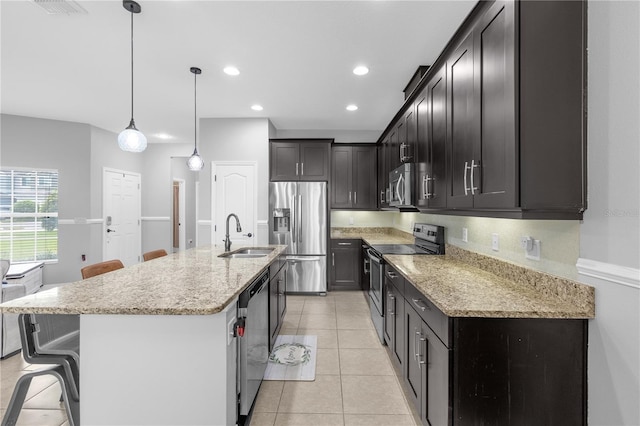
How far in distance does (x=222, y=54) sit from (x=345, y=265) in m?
3.55

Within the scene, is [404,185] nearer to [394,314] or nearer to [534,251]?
[394,314]

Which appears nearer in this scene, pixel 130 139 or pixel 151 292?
pixel 151 292

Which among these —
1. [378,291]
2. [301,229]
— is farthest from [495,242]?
[301,229]

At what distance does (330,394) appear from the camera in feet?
7.47

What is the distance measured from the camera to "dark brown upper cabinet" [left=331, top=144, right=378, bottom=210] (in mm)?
5312

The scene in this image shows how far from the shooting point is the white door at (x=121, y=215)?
18.5 feet

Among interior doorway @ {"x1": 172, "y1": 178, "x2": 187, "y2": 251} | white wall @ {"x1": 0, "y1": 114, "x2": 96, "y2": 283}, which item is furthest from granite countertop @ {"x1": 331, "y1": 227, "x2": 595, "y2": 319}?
interior doorway @ {"x1": 172, "y1": 178, "x2": 187, "y2": 251}

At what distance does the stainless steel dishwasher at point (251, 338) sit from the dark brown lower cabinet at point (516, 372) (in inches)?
42.7

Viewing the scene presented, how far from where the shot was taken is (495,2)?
1.53 m

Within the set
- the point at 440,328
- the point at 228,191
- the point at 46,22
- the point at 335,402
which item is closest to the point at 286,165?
the point at 228,191

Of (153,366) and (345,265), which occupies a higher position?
(153,366)

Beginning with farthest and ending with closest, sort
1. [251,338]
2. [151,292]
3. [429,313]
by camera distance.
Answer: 1. [251,338]
2. [429,313]
3. [151,292]

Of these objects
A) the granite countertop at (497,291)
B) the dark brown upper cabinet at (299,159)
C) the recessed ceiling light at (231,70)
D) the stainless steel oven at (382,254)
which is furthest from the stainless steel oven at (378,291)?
the recessed ceiling light at (231,70)

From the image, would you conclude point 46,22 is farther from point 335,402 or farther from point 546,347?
point 546,347
